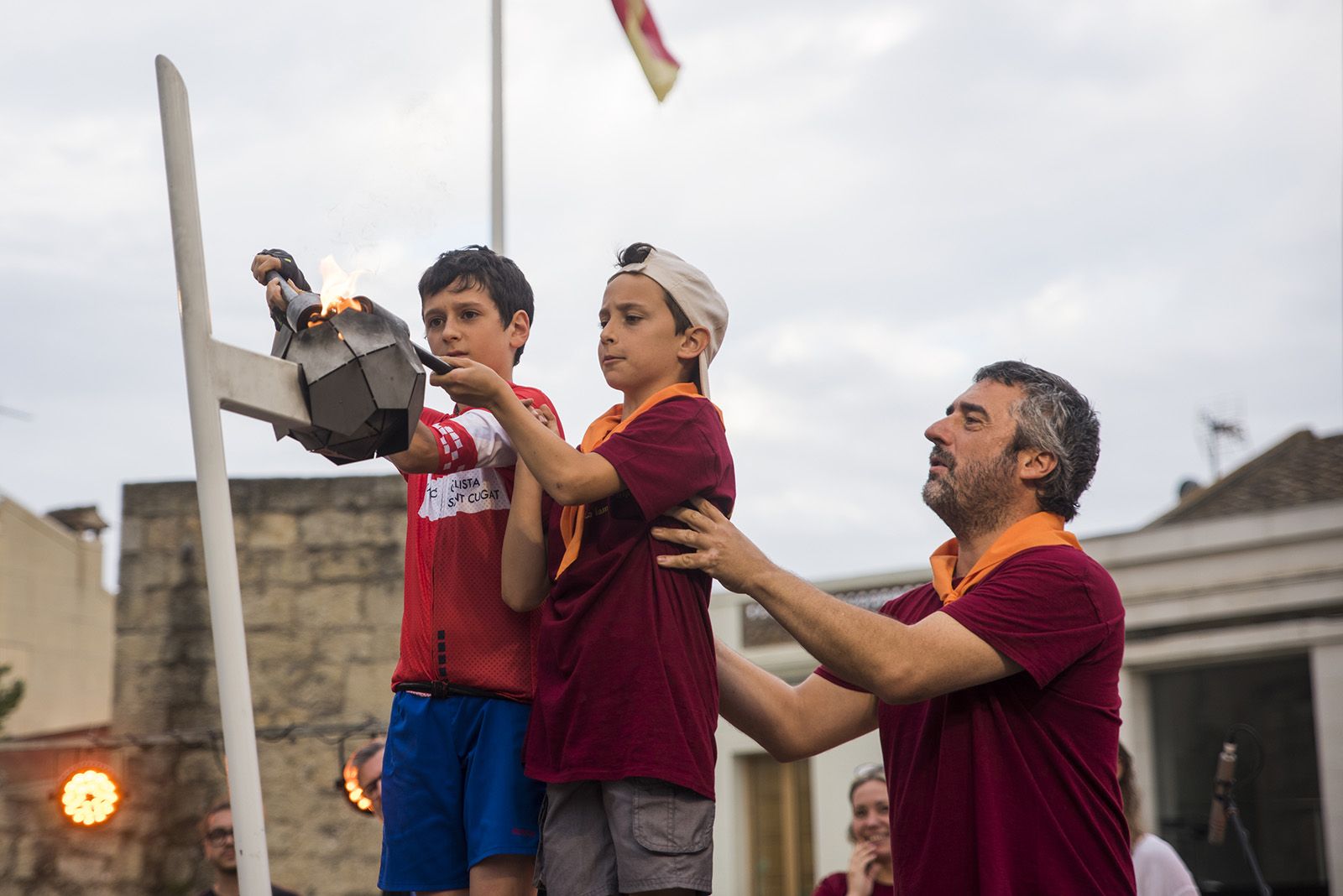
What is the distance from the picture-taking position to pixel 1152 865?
5.54 m

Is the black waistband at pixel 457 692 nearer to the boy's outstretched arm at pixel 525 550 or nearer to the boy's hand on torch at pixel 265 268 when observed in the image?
the boy's outstretched arm at pixel 525 550

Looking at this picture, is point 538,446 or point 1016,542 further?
point 1016,542

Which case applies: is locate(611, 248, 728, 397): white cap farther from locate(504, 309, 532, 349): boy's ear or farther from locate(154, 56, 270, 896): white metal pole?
locate(154, 56, 270, 896): white metal pole

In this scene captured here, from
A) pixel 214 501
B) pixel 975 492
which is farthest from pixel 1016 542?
pixel 214 501

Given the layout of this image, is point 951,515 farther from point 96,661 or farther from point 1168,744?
point 96,661

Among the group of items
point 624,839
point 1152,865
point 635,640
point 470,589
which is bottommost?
point 1152,865

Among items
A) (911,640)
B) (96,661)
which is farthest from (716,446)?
(96,661)

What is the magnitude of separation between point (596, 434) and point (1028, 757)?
1043 millimetres

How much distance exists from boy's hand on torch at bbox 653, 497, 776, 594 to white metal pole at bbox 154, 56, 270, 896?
936 mm

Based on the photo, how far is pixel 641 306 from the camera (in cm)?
311

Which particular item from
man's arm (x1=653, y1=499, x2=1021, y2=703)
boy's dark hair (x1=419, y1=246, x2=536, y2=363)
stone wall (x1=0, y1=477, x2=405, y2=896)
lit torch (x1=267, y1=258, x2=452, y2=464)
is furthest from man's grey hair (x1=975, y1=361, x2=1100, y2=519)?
stone wall (x1=0, y1=477, x2=405, y2=896)

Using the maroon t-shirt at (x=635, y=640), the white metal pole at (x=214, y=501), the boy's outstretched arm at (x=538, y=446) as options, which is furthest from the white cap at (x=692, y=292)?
the white metal pole at (x=214, y=501)

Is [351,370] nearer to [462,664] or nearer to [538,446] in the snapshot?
[538,446]

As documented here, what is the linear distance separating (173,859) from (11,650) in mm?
14046
